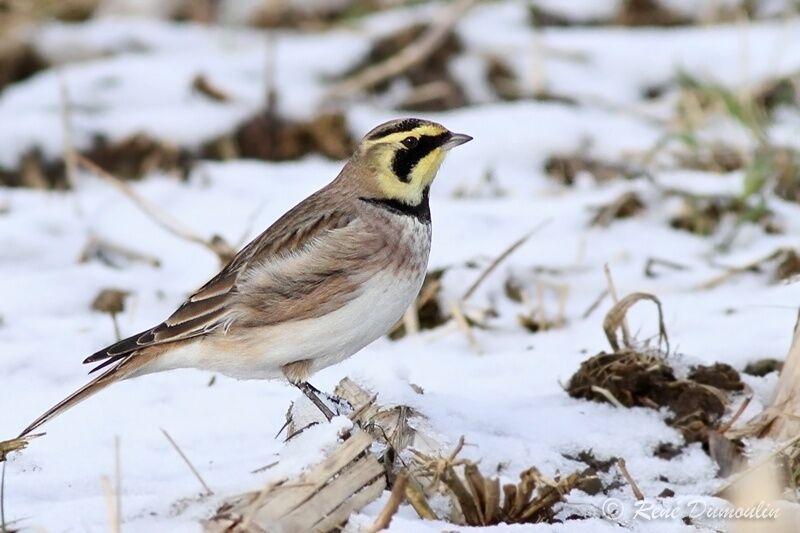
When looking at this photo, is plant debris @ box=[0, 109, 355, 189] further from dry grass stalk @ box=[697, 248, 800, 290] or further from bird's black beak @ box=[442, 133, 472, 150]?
bird's black beak @ box=[442, 133, 472, 150]

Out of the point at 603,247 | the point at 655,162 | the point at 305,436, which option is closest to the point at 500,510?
the point at 305,436

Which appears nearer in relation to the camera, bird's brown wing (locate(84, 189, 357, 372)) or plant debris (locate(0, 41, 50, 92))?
bird's brown wing (locate(84, 189, 357, 372))

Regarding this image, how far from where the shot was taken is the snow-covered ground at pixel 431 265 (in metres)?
4.85

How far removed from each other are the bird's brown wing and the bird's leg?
39 centimetres

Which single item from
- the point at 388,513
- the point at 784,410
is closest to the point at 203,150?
the point at 784,410

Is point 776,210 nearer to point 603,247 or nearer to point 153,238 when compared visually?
point 603,247

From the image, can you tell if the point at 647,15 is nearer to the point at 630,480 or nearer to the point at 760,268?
the point at 760,268

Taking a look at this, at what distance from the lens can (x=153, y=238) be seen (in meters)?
8.20

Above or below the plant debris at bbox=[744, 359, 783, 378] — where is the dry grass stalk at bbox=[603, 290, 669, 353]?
above

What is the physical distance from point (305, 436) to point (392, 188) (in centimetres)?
160

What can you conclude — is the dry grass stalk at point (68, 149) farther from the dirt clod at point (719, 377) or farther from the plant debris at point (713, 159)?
the dirt clod at point (719, 377)

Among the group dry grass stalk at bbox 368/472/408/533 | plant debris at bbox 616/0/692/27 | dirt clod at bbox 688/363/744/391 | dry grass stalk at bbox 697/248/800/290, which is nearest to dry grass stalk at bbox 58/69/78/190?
dry grass stalk at bbox 697/248/800/290

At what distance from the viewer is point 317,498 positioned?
397 cm

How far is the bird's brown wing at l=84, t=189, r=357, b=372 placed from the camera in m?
5.23
